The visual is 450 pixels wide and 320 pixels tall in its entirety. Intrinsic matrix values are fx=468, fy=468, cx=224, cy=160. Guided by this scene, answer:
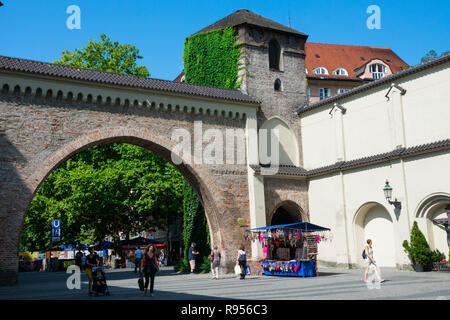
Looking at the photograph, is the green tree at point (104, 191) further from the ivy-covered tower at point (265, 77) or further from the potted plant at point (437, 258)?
the potted plant at point (437, 258)

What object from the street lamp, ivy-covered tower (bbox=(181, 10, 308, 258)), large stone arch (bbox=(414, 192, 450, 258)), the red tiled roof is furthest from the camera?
the red tiled roof

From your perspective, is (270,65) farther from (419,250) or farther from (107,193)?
(107,193)

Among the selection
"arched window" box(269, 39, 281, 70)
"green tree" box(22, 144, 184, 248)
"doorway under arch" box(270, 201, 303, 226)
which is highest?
"arched window" box(269, 39, 281, 70)

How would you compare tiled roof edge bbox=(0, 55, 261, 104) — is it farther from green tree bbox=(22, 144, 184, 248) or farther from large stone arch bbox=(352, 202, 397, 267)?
green tree bbox=(22, 144, 184, 248)

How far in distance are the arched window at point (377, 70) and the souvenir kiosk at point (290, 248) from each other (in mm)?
30995

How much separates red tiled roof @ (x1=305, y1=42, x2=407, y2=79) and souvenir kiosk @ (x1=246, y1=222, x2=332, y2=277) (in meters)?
28.6

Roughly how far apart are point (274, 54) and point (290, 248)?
1186 cm

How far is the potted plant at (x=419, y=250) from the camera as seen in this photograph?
19.5 meters

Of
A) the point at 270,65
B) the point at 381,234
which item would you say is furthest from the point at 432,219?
the point at 270,65

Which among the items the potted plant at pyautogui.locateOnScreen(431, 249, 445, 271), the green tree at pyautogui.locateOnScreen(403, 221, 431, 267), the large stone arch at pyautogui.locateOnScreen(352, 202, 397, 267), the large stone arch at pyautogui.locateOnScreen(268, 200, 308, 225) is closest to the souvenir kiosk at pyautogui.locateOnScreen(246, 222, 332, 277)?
the large stone arch at pyautogui.locateOnScreen(268, 200, 308, 225)

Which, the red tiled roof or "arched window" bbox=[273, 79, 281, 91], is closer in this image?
"arched window" bbox=[273, 79, 281, 91]

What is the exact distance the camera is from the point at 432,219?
20.1m

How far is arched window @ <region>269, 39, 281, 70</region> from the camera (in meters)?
27.5

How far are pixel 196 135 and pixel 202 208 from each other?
468 cm
